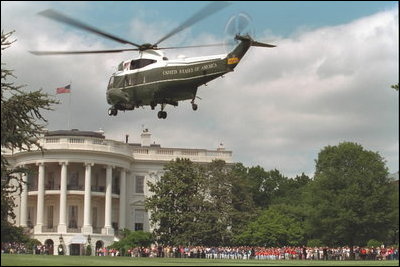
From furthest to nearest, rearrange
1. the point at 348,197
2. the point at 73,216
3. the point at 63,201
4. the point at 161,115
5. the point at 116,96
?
the point at 73,216 → the point at 63,201 → the point at 348,197 → the point at 116,96 → the point at 161,115

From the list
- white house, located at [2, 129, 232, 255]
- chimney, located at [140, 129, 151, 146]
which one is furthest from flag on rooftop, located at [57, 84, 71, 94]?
chimney, located at [140, 129, 151, 146]

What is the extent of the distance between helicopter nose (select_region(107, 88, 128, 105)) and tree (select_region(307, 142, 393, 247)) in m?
29.4

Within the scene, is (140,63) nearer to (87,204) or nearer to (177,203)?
(177,203)

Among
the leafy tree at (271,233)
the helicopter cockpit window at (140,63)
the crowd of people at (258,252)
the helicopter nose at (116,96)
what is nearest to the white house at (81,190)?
the crowd of people at (258,252)

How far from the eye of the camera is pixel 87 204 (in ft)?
310

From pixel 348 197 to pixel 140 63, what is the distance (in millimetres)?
32282

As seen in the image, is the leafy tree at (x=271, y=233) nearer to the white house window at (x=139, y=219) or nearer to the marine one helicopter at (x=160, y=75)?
the white house window at (x=139, y=219)

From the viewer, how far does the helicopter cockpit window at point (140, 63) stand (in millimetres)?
41562

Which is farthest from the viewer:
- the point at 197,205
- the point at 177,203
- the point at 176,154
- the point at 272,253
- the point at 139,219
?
the point at 176,154

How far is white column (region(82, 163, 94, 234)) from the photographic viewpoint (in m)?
93.8

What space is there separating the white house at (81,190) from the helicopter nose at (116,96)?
49.2 metres

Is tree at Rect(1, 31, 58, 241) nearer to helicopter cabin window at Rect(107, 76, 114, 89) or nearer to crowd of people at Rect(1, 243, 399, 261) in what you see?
helicopter cabin window at Rect(107, 76, 114, 89)

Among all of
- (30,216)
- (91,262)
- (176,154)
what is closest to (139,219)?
(176,154)

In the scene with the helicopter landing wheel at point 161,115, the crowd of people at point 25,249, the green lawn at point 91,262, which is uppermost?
the helicopter landing wheel at point 161,115
